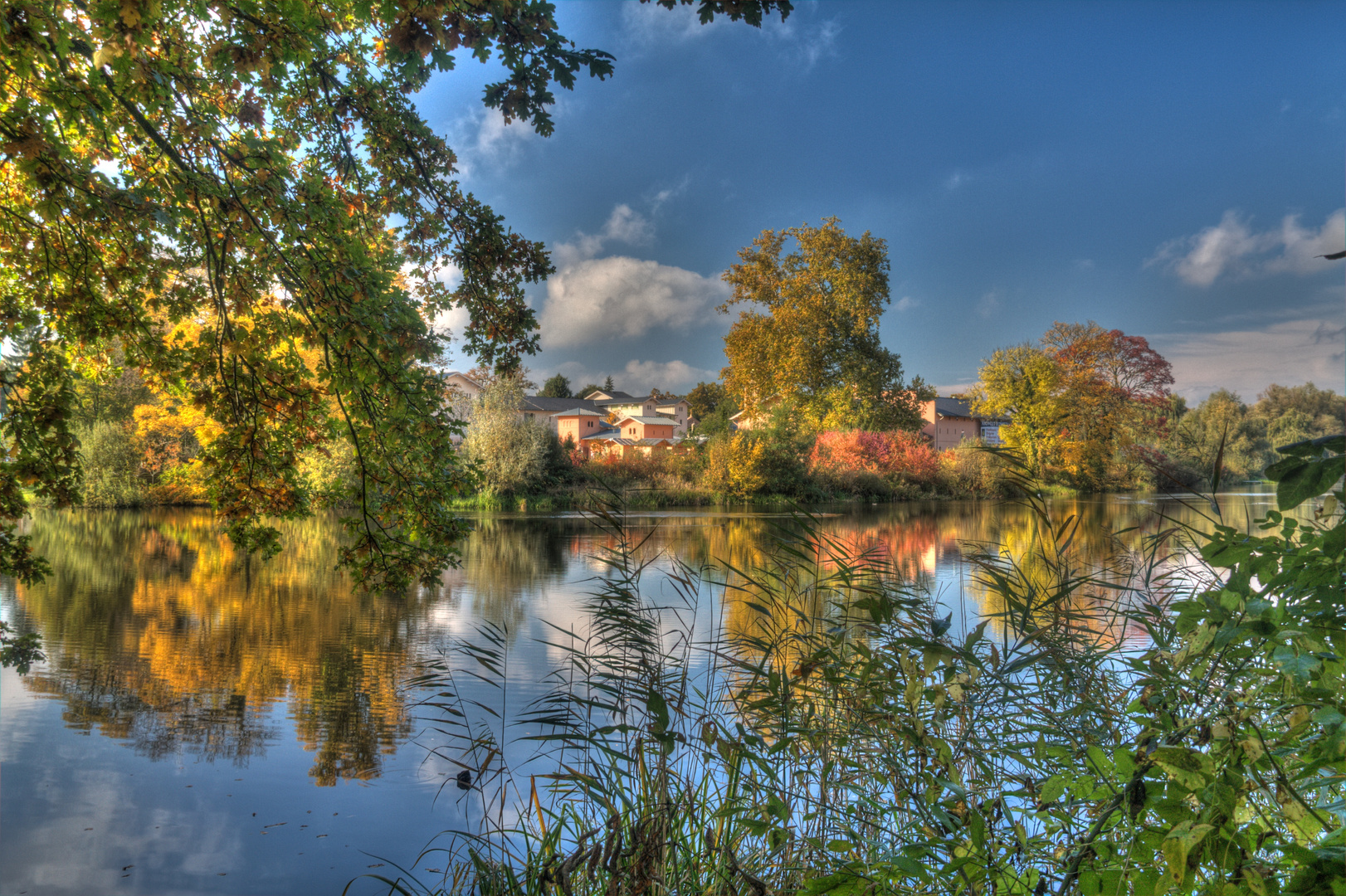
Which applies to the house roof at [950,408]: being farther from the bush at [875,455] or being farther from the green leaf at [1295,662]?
the green leaf at [1295,662]

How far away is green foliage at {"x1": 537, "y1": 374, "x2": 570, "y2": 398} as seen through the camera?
6738cm

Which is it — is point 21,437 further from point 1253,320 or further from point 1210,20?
point 1253,320

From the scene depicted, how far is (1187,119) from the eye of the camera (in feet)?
12.4

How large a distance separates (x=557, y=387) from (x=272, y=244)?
65.1 m

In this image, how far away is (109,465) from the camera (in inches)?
813

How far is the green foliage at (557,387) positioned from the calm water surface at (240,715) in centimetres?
5555

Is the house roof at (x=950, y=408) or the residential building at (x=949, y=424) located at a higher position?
the house roof at (x=950, y=408)

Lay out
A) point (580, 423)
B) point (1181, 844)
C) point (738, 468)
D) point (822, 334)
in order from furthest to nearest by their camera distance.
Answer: point (580, 423) → point (822, 334) → point (738, 468) → point (1181, 844)

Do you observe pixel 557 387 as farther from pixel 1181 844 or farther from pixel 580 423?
pixel 1181 844

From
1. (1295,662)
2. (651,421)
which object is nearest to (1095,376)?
(1295,662)

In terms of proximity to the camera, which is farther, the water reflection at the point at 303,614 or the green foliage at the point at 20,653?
the water reflection at the point at 303,614

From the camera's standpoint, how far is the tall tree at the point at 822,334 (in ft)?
91.6

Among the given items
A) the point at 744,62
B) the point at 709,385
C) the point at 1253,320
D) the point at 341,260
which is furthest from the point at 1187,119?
the point at 709,385

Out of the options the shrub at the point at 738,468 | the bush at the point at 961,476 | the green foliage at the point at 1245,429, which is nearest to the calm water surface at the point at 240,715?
the green foliage at the point at 1245,429
